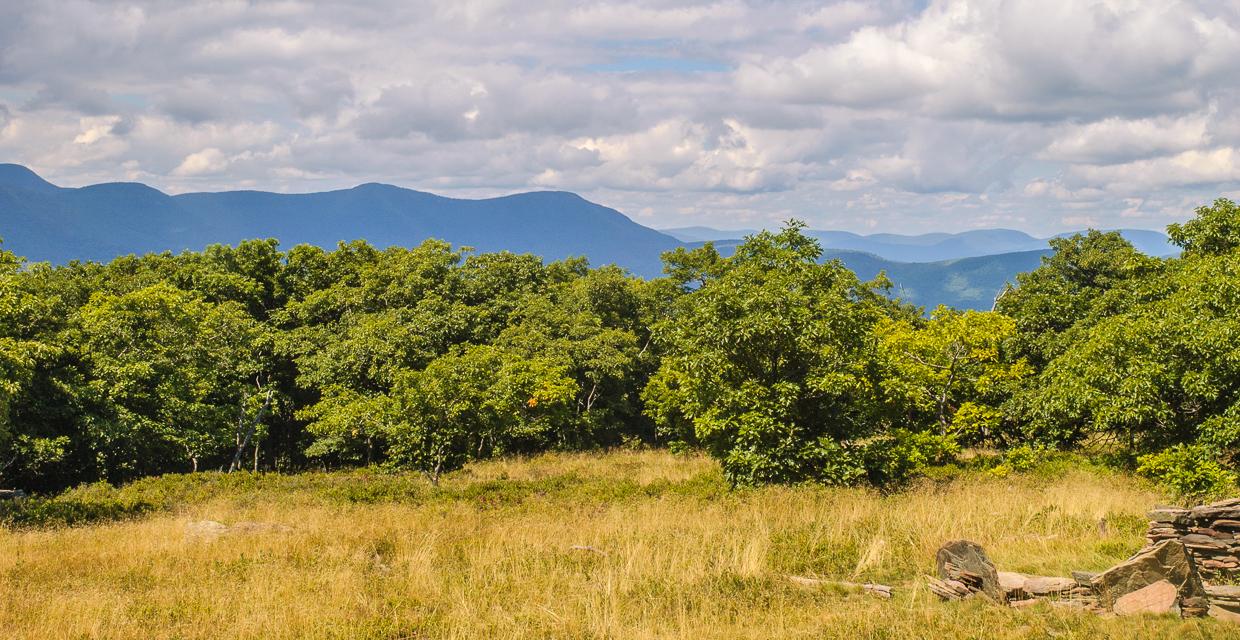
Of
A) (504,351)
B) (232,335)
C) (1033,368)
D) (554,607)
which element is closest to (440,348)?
(504,351)

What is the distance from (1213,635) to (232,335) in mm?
32531

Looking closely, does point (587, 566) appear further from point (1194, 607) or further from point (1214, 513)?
point (1214, 513)

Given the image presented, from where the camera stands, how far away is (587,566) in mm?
11570

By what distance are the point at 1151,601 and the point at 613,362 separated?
84.2 ft

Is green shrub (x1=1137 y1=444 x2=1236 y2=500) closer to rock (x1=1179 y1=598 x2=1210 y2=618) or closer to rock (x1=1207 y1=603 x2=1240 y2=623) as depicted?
rock (x1=1207 y1=603 x2=1240 y2=623)

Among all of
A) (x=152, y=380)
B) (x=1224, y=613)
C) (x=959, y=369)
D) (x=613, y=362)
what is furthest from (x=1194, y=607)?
(x=152, y=380)

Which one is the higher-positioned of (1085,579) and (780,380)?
(780,380)

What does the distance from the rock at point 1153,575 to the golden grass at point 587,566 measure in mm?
579

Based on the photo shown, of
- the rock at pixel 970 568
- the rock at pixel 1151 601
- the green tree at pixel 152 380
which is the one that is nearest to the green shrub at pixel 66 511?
the green tree at pixel 152 380

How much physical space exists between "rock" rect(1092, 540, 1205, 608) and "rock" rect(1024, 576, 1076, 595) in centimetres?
28

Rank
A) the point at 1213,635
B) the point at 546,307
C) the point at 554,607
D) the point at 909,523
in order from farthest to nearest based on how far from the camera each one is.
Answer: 1. the point at 546,307
2. the point at 909,523
3. the point at 554,607
4. the point at 1213,635

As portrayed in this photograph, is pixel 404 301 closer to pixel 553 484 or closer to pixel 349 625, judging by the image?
pixel 553 484

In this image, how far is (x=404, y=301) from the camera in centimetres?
3675

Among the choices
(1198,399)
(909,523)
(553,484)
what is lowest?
(553,484)
